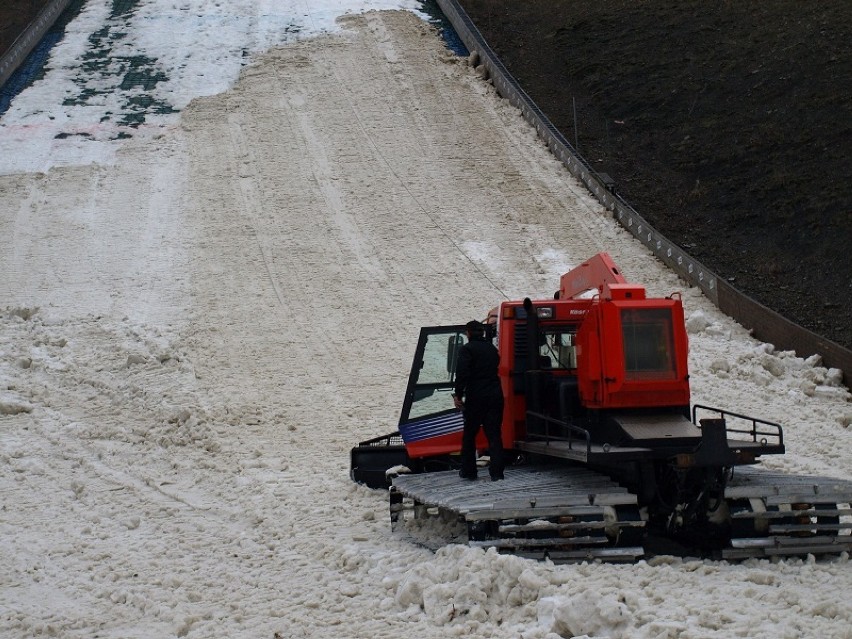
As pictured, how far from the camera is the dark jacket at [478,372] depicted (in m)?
8.51

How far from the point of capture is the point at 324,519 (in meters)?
9.48

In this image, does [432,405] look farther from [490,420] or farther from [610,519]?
[610,519]

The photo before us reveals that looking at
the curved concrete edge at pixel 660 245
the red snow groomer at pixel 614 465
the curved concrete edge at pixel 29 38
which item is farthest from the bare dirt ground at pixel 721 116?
the red snow groomer at pixel 614 465

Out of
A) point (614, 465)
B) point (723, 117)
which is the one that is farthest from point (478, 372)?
point (723, 117)

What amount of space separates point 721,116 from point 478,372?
51.5 ft

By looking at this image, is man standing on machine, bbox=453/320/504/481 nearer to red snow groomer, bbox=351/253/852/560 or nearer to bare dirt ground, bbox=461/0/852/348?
red snow groomer, bbox=351/253/852/560

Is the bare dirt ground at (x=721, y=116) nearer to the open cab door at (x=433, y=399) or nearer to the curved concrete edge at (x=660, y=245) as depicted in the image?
the curved concrete edge at (x=660, y=245)

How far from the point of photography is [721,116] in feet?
73.6

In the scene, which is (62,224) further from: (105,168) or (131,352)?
(131,352)

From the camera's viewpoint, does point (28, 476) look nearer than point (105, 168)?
Yes

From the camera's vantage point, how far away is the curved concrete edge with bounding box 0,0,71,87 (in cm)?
2706

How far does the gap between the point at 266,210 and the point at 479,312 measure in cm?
596

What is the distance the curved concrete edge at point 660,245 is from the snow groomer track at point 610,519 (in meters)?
6.00

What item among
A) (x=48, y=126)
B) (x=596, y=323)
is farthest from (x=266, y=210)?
(x=596, y=323)
